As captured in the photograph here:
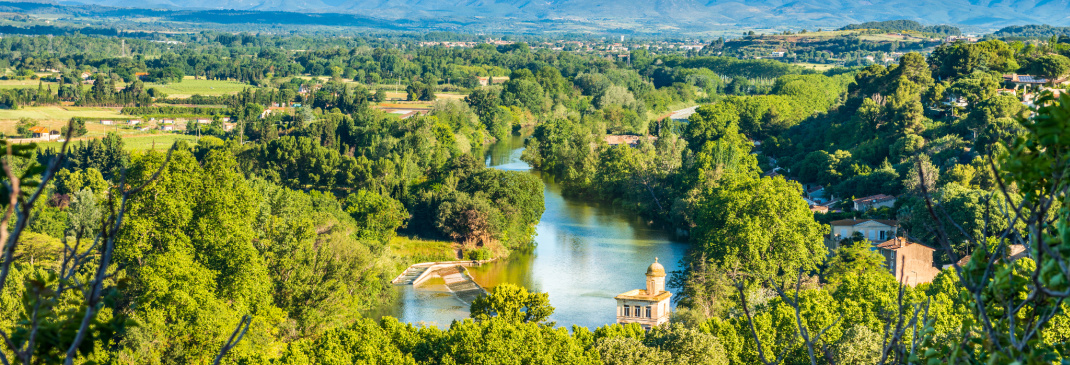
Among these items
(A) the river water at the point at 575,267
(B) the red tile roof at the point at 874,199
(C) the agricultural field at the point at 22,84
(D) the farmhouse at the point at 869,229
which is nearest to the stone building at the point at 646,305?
(A) the river water at the point at 575,267

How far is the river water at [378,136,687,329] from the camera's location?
78.9ft

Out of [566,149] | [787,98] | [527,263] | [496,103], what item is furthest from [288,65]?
[527,263]

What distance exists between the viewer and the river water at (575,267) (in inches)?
947

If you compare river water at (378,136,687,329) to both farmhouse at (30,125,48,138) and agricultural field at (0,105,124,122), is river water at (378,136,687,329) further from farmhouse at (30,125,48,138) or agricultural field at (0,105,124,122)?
agricultural field at (0,105,124,122)

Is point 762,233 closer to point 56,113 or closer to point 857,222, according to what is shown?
point 857,222

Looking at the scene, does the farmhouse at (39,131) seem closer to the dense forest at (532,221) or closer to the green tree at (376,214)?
the dense forest at (532,221)

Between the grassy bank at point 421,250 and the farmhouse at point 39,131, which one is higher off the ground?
the farmhouse at point 39,131

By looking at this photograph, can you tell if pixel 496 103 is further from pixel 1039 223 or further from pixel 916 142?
pixel 1039 223

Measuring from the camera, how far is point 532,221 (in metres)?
32.9

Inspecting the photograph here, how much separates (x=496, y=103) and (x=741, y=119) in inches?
577

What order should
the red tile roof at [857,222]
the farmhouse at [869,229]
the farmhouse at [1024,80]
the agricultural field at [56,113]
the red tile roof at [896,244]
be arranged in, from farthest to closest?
the agricultural field at [56,113], the farmhouse at [1024,80], the red tile roof at [857,222], the farmhouse at [869,229], the red tile roof at [896,244]

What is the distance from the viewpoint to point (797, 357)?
16.5m

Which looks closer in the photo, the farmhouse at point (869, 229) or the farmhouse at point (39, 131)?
the farmhouse at point (869, 229)

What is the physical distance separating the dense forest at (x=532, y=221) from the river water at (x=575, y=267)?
0.86 m
